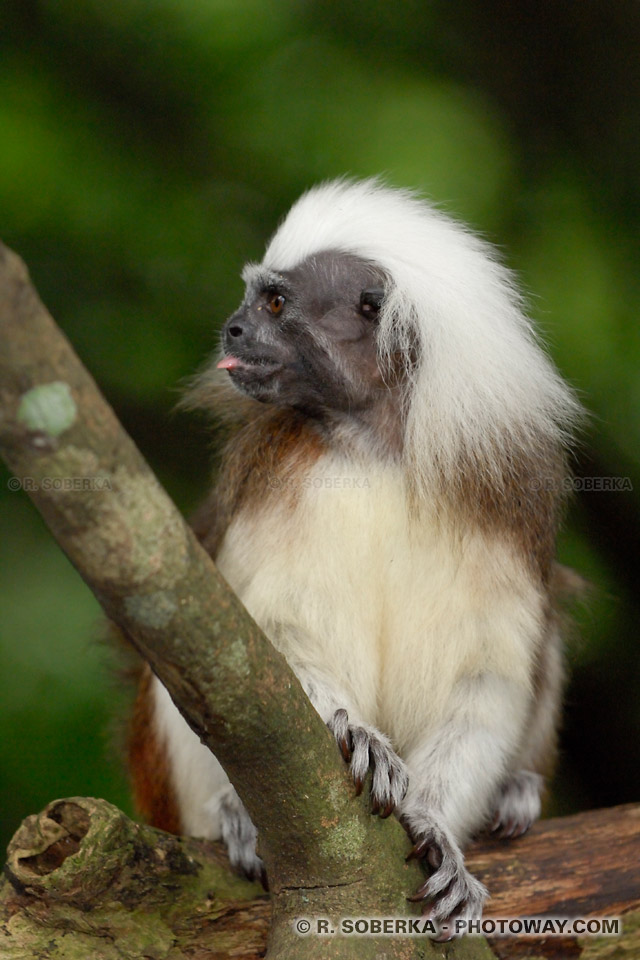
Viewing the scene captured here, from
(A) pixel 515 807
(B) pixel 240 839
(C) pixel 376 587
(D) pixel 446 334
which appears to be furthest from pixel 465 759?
(D) pixel 446 334

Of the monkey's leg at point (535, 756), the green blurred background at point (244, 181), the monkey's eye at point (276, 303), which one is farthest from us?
the green blurred background at point (244, 181)

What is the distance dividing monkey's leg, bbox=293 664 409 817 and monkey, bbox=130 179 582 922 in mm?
15

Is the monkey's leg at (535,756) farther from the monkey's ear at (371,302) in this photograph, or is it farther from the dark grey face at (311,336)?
the monkey's ear at (371,302)

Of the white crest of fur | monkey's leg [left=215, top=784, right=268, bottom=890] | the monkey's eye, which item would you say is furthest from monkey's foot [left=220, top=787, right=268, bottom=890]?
the monkey's eye

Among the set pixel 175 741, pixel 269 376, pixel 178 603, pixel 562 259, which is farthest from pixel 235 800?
pixel 562 259

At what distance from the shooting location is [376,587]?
10.7 feet

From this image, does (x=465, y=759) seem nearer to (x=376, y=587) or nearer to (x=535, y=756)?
(x=376, y=587)

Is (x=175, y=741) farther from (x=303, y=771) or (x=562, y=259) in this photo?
(x=562, y=259)

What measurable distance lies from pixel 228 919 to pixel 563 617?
184 centimetres

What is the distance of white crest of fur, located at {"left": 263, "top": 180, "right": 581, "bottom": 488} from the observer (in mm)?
3270

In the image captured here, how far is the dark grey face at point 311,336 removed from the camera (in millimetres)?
3318

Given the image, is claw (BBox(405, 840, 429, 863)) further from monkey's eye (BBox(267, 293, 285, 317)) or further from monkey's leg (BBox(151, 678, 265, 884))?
monkey's eye (BBox(267, 293, 285, 317))

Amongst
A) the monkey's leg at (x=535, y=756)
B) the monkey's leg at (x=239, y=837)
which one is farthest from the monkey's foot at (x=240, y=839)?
the monkey's leg at (x=535, y=756)

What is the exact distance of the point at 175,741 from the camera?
12.1 feet
